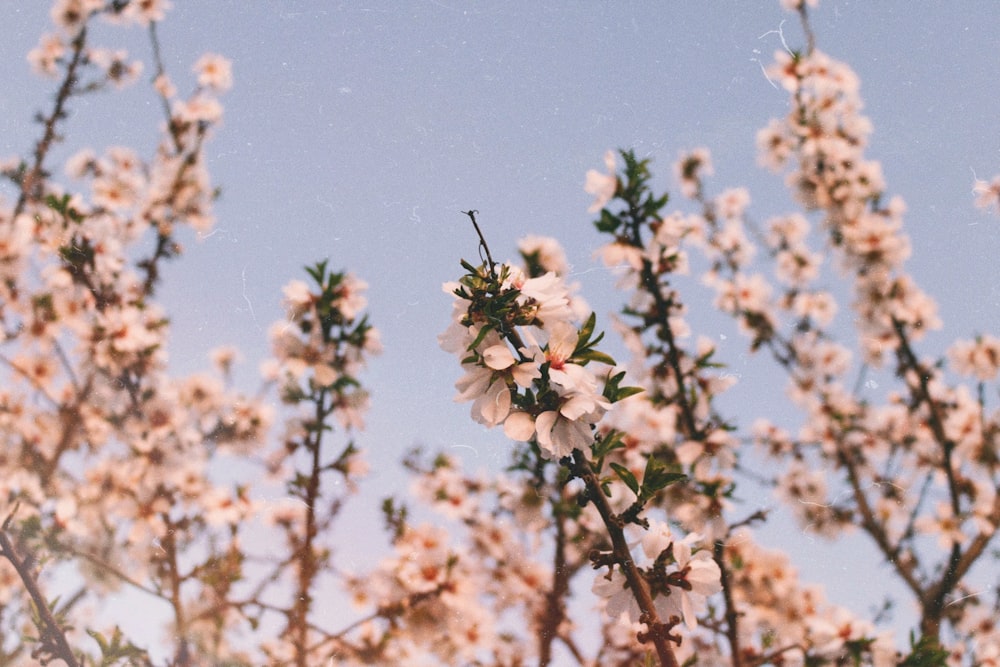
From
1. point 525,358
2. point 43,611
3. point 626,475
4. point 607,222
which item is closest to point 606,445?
point 626,475

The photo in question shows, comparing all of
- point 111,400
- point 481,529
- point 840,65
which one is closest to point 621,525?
point 111,400

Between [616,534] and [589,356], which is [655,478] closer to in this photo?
[616,534]

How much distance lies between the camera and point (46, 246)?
373 centimetres

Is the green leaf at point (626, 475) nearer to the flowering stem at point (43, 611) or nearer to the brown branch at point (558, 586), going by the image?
the flowering stem at point (43, 611)

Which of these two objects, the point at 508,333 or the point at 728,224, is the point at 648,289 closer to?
the point at 508,333

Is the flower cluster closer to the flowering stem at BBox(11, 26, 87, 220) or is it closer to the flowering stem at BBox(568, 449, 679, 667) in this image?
the flowering stem at BBox(568, 449, 679, 667)

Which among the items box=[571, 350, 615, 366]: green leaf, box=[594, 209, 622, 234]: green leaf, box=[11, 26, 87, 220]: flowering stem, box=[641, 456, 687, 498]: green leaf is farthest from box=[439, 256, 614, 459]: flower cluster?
box=[11, 26, 87, 220]: flowering stem

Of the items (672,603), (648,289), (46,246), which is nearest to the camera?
(672,603)

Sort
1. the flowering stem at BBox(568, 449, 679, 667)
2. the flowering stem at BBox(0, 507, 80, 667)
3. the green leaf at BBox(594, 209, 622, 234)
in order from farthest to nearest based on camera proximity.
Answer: the green leaf at BBox(594, 209, 622, 234)
the flowering stem at BBox(0, 507, 80, 667)
the flowering stem at BBox(568, 449, 679, 667)

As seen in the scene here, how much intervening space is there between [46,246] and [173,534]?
6.42 feet

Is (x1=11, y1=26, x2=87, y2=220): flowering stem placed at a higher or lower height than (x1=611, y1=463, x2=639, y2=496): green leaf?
higher

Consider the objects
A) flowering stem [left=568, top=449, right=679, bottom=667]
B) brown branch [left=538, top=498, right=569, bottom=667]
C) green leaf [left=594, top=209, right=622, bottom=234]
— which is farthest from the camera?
brown branch [left=538, top=498, right=569, bottom=667]

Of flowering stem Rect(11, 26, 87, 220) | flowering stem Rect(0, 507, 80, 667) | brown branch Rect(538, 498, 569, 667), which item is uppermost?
flowering stem Rect(11, 26, 87, 220)

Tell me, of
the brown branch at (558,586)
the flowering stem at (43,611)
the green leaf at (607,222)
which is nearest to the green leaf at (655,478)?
the green leaf at (607,222)
